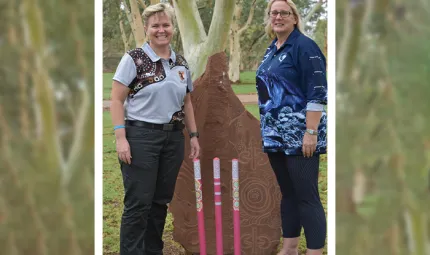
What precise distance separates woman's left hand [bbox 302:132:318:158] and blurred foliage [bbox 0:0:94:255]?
0.79 m

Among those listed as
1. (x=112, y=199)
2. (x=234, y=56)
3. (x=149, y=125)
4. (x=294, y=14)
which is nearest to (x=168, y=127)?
(x=149, y=125)

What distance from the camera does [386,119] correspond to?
161 centimetres

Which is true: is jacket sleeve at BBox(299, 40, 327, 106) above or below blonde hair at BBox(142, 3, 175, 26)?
below

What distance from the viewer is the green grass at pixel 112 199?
8.45 ft

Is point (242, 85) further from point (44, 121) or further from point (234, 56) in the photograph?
point (44, 121)

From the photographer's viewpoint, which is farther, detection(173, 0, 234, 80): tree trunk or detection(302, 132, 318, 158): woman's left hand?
detection(173, 0, 234, 80): tree trunk

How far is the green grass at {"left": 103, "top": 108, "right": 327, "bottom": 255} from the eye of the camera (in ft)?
8.45

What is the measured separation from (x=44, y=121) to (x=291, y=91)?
0.90m

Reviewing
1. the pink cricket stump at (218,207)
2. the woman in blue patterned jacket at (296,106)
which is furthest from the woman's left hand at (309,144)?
the pink cricket stump at (218,207)

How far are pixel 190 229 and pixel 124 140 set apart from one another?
68cm

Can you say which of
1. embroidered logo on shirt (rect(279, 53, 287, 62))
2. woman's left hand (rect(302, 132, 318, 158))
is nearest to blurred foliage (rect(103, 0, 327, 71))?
embroidered logo on shirt (rect(279, 53, 287, 62))

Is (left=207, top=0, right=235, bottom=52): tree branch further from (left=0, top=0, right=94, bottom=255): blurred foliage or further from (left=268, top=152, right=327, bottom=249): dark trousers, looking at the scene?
(left=0, top=0, right=94, bottom=255): blurred foliage

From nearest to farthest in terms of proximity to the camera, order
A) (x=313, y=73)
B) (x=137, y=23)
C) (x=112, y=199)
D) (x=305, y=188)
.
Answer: (x=313, y=73)
(x=305, y=188)
(x=112, y=199)
(x=137, y=23)

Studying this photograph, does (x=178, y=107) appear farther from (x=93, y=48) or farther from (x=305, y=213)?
(x=305, y=213)
